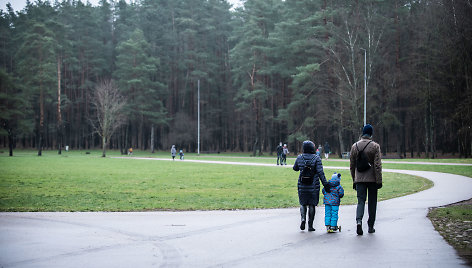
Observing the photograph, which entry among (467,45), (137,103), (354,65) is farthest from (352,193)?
(137,103)

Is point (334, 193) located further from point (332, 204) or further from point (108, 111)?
point (108, 111)

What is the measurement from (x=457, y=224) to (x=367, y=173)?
2514mm

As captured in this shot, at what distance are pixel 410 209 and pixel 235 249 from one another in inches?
247

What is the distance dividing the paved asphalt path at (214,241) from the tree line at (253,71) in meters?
29.3

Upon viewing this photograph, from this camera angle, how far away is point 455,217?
10.7 meters

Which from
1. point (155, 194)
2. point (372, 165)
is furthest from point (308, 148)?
point (155, 194)

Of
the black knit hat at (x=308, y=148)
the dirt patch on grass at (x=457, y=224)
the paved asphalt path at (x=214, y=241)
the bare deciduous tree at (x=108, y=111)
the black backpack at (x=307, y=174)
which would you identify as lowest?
the paved asphalt path at (x=214, y=241)

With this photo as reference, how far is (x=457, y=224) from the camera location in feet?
32.2

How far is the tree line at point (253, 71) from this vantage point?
48062 mm

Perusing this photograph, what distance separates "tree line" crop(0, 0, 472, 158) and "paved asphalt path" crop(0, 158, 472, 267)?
2934 centimetres

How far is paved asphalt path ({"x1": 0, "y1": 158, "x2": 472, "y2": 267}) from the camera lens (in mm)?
6926

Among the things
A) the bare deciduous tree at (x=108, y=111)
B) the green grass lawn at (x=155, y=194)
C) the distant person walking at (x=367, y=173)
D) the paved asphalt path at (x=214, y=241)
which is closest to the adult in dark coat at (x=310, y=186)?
the paved asphalt path at (x=214, y=241)

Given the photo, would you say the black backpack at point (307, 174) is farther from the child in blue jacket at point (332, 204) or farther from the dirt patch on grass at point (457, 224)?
the dirt patch on grass at point (457, 224)

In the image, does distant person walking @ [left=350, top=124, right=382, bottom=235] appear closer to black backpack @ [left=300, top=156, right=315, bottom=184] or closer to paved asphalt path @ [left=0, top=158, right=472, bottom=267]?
paved asphalt path @ [left=0, top=158, right=472, bottom=267]
